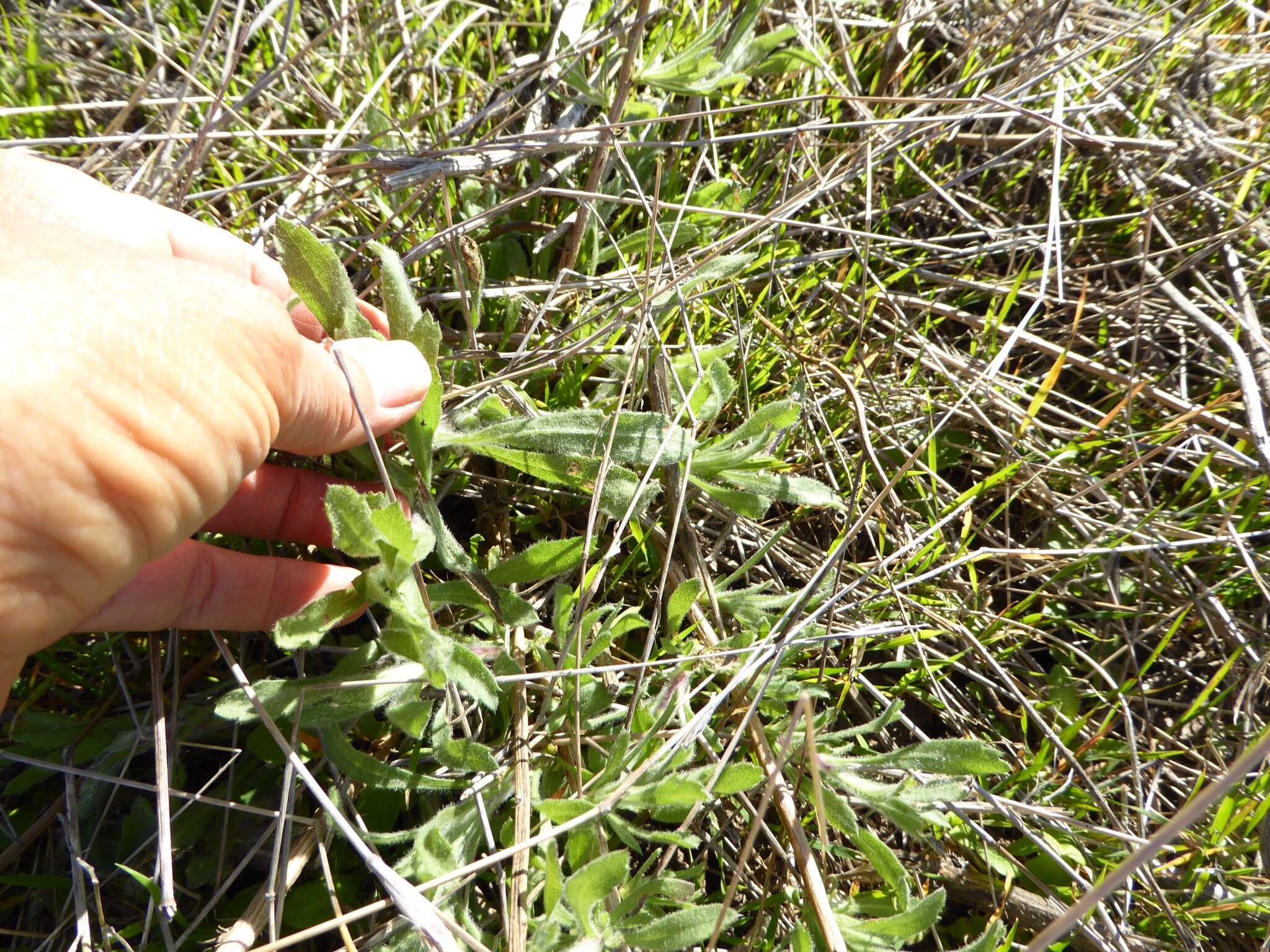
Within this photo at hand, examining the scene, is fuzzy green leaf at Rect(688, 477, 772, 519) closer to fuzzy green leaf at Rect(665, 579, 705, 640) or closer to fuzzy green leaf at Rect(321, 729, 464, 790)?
fuzzy green leaf at Rect(665, 579, 705, 640)

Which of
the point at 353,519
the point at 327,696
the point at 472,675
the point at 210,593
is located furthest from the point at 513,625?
the point at 210,593

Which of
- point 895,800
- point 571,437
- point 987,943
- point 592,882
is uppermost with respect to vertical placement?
point 571,437

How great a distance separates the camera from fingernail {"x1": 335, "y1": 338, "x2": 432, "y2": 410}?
1696 mm

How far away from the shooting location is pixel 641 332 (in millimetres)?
1981

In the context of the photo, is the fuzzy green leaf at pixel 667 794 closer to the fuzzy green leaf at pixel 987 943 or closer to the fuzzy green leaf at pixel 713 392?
the fuzzy green leaf at pixel 987 943

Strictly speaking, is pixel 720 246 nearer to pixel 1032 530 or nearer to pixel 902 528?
pixel 902 528

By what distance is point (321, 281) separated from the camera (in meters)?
1.72

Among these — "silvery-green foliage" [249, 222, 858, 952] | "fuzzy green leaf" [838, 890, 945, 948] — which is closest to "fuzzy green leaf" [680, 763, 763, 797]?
"silvery-green foliage" [249, 222, 858, 952]

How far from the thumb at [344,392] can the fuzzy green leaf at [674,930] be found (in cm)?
106

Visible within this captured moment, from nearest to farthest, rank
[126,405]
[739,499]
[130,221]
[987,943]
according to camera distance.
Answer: [126,405] → [987,943] → [130,221] → [739,499]

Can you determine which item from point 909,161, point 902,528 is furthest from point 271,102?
point 902,528

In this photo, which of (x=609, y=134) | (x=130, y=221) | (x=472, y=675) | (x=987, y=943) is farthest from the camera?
(x=609, y=134)

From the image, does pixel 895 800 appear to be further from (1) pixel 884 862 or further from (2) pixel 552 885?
(2) pixel 552 885

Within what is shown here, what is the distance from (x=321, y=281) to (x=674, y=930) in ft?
4.53
